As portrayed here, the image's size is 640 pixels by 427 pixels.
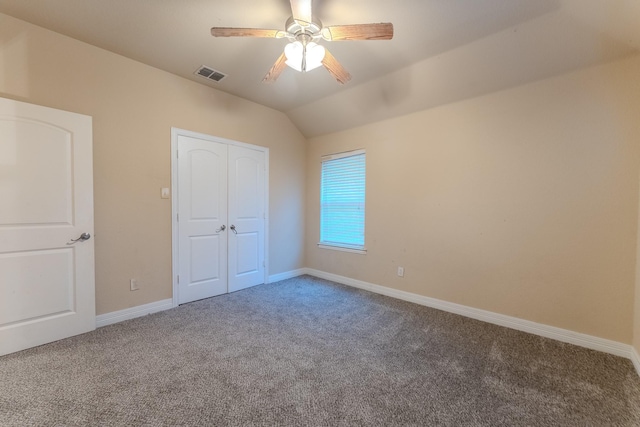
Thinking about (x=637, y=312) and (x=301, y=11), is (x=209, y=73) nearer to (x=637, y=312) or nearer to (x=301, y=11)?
(x=301, y=11)

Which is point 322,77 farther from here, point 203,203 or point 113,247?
point 113,247

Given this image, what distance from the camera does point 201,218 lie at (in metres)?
3.42

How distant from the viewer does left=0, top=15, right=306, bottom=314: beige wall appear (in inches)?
91.0

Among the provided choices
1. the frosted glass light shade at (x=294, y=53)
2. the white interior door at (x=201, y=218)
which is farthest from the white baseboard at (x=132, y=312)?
the frosted glass light shade at (x=294, y=53)

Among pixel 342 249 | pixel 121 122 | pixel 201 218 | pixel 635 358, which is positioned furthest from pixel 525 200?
pixel 121 122

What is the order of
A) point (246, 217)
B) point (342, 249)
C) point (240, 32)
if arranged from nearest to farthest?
point (240, 32) < point (246, 217) < point (342, 249)

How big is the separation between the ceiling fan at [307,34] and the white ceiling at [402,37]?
0.24 meters

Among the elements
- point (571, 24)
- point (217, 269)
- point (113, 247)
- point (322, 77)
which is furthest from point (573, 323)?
point (113, 247)

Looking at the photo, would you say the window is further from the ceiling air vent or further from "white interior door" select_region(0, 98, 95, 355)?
"white interior door" select_region(0, 98, 95, 355)

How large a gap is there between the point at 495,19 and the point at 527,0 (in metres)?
0.23

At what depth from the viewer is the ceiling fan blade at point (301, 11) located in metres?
1.78

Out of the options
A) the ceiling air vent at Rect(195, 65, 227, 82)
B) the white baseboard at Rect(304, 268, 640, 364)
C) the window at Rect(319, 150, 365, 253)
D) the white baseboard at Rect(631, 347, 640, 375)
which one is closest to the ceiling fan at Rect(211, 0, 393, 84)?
the ceiling air vent at Rect(195, 65, 227, 82)

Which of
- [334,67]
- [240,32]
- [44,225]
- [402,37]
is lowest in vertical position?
[44,225]

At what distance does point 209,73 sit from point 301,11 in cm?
173
